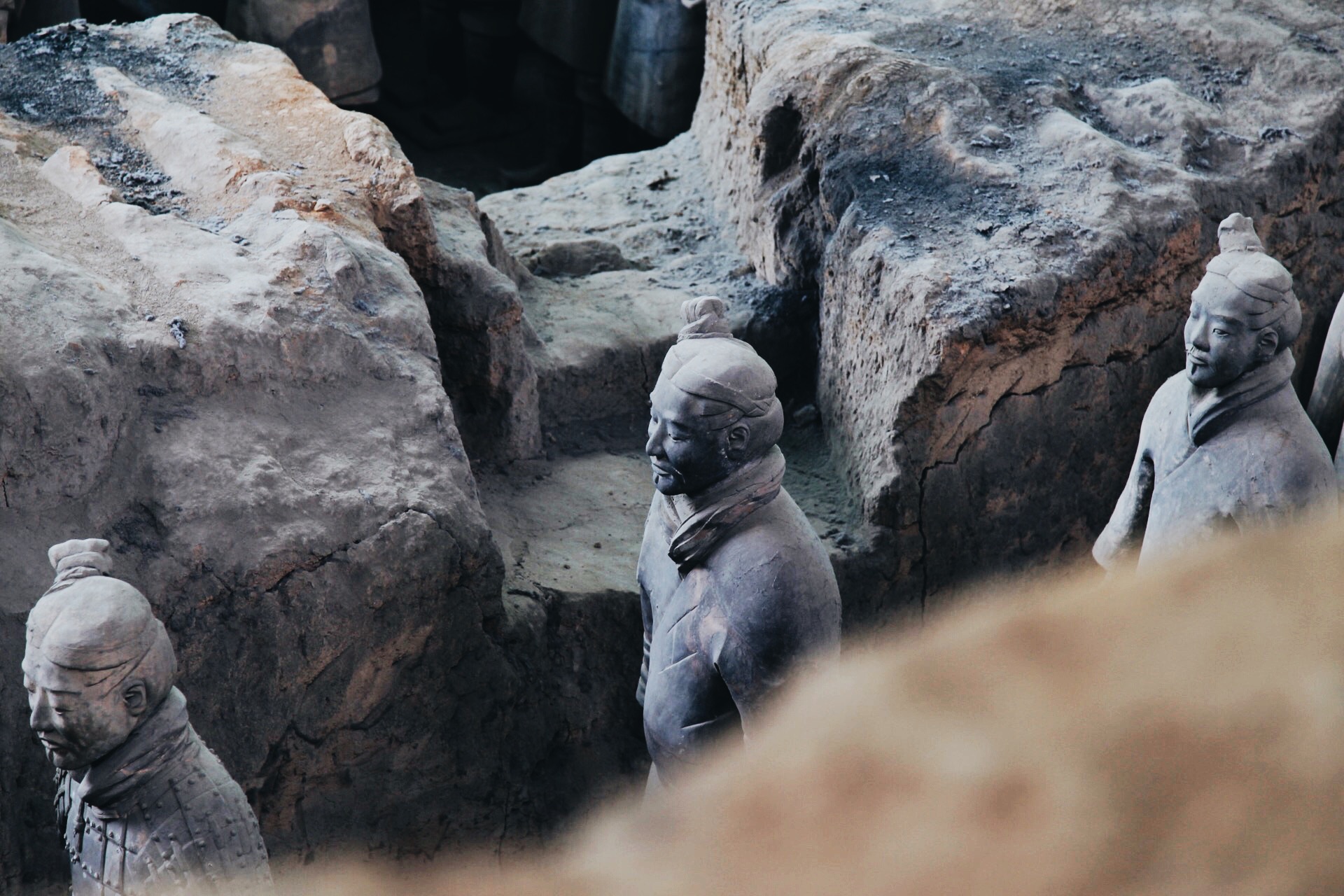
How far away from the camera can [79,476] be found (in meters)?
2.79

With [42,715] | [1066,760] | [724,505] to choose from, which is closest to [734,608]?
[724,505]

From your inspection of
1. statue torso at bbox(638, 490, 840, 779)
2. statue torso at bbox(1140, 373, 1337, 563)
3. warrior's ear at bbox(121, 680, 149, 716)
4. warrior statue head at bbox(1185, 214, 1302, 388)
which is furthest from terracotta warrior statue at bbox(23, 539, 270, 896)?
warrior statue head at bbox(1185, 214, 1302, 388)

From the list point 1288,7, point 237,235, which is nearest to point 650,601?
point 237,235

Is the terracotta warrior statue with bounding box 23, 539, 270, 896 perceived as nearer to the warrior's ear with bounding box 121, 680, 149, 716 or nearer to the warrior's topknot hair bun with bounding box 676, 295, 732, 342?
the warrior's ear with bounding box 121, 680, 149, 716

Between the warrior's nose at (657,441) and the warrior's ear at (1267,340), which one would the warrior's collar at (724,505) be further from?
the warrior's ear at (1267,340)

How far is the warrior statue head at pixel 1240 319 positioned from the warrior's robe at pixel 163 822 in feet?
7.18

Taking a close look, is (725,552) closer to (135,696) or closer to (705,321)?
(705,321)

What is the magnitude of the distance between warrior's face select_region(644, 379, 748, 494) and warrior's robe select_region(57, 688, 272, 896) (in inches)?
38.0

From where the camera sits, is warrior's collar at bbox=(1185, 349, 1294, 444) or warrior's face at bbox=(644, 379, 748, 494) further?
warrior's collar at bbox=(1185, 349, 1294, 444)

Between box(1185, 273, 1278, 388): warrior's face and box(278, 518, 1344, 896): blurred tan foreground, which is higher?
box(278, 518, 1344, 896): blurred tan foreground

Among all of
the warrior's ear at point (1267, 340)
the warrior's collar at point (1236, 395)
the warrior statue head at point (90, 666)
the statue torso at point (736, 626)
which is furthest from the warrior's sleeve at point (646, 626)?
the warrior's ear at point (1267, 340)

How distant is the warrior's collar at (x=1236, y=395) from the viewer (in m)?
2.83

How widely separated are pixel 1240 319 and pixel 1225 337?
0.16ft

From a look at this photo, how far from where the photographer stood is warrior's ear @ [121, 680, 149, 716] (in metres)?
1.99
